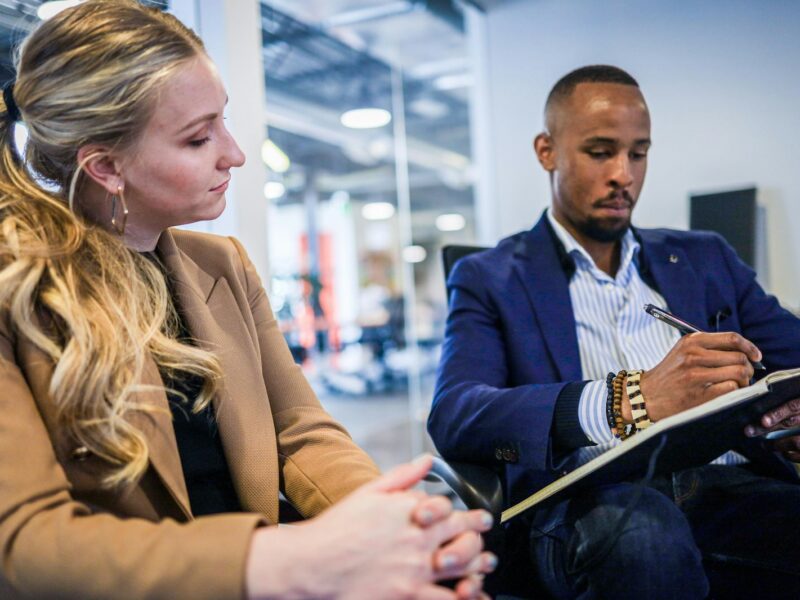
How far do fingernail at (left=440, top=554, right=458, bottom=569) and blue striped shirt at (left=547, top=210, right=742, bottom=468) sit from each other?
2.66 feet

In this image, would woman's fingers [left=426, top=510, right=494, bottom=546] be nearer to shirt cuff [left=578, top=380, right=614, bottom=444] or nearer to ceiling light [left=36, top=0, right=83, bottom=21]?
shirt cuff [left=578, top=380, right=614, bottom=444]

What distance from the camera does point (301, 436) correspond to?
1.34 meters

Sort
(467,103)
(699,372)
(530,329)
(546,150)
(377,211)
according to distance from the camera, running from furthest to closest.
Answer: (377,211)
(467,103)
(546,150)
(530,329)
(699,372)

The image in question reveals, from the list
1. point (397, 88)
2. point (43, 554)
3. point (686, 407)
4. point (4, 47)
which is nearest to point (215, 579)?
point (43, 554)

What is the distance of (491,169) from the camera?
3910mm

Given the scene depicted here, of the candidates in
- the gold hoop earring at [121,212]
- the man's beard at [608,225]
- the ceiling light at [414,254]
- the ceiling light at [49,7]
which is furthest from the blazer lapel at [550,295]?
the ceiling light at [414,254]

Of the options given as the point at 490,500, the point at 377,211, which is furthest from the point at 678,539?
the point at 377,211

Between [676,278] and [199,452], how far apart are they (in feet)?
4.10

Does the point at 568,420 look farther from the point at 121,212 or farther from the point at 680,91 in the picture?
the point at 680,91

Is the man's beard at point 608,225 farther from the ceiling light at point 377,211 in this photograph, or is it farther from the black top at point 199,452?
the ceiling light at point 377,211

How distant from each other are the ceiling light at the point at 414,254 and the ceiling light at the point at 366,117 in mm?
1136

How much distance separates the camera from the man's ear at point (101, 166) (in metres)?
1.15

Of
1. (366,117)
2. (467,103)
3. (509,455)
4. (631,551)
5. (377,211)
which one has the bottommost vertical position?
(631,551)

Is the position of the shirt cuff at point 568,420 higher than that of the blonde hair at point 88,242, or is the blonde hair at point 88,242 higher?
the blonde hair at point 88,242
